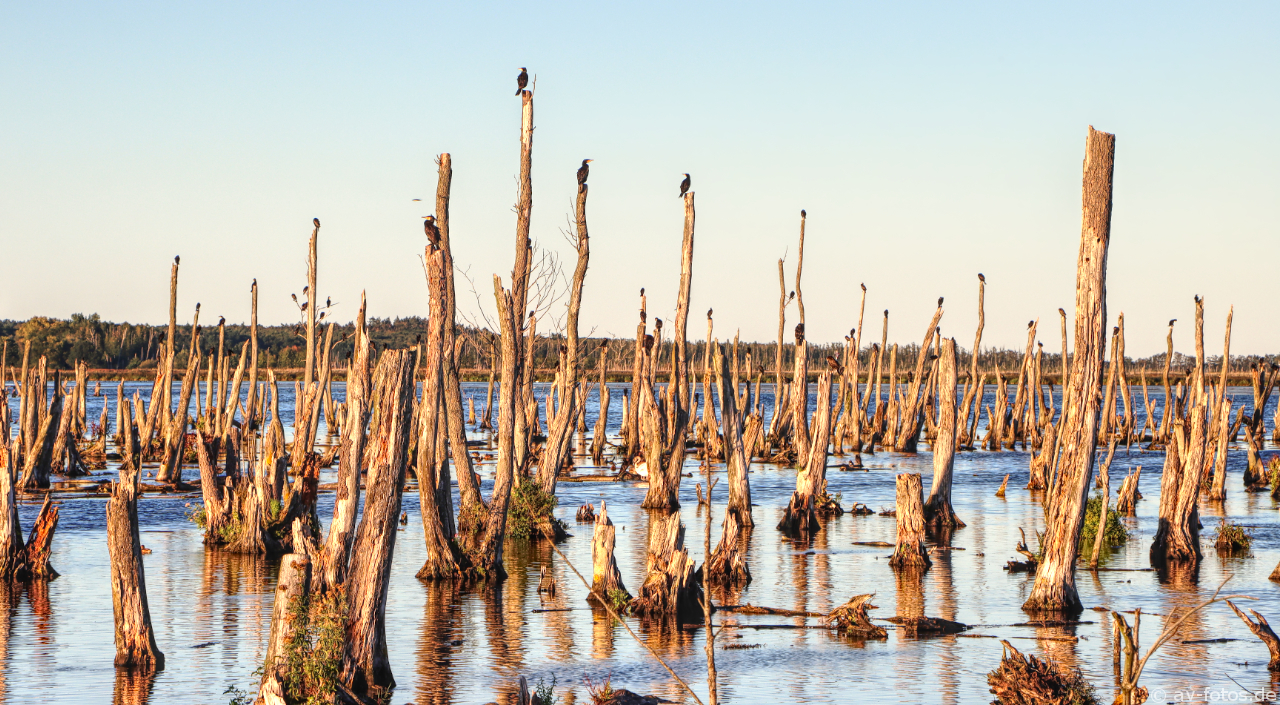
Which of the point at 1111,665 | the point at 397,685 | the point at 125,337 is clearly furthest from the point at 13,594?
the point at 125,337

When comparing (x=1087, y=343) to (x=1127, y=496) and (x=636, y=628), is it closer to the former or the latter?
(x=636, y=628)

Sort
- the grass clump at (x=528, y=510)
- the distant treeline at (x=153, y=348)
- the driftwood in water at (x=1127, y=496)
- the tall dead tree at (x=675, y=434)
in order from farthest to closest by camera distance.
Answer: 1. the distant treeline at (x=153, y=348)
2. the tall dead tree at (x=675, y=434)
3. the driftwood in water at (x=1127, y=496)
4. the grass clump at (x=528, y=510)

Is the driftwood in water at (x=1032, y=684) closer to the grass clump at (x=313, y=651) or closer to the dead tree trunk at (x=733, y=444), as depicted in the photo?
the grass clump at (x=313, y=651)

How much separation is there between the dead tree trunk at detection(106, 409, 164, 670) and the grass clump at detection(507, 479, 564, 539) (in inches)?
284

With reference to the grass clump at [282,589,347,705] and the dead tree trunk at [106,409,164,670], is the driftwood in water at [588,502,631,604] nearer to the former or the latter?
the grass clump at [282,589,347,705]

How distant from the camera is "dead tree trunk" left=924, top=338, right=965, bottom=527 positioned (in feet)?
57.3

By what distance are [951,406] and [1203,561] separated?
145 inches

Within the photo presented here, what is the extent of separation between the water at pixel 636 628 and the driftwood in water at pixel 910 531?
0.25 m

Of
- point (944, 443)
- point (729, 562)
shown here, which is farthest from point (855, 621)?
point (944, 443)

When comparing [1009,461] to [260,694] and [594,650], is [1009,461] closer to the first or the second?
[594,650]

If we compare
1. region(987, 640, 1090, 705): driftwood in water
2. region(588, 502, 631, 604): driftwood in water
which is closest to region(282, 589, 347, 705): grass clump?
region(588, 502, 631, 604): driftwood in water

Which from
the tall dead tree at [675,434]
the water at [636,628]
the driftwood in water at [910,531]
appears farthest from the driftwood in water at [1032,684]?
the tall dead tree at [675,434]

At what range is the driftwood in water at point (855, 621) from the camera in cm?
1094

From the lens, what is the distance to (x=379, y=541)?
8.59 m
